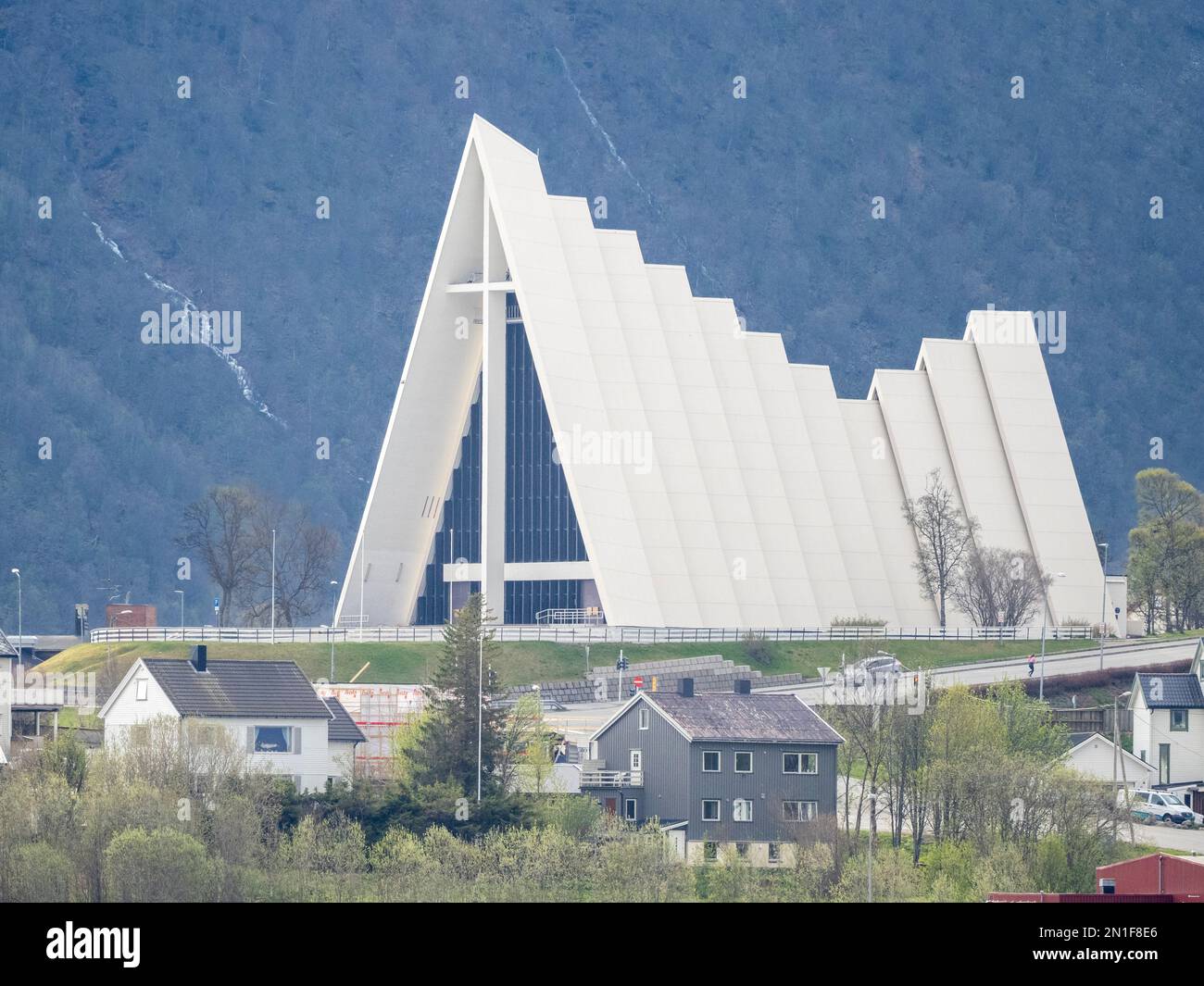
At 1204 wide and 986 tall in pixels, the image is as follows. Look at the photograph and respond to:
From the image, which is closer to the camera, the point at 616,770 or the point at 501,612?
the point at 616,770

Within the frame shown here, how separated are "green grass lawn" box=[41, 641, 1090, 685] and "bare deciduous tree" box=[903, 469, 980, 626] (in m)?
7.15

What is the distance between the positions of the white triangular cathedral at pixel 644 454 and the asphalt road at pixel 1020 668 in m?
9.22

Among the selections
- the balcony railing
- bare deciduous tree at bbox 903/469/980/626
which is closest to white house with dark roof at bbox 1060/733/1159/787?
the balcony railing

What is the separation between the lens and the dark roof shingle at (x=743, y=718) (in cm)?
4975

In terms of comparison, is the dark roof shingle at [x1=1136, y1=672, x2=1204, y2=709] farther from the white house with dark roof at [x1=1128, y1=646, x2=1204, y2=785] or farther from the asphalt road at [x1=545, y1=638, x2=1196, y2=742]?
the asphalt road at [x1=545, y1=638, x2=1196, y2=742]

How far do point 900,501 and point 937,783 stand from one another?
36.5 meters

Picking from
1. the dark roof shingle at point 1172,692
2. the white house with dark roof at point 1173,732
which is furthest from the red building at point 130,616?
the white house with dark roof at point 1173,732

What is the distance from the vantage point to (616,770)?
Result: 5044cm

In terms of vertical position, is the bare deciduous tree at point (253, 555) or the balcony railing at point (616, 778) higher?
the bare deciduous tree at point (253, 555)

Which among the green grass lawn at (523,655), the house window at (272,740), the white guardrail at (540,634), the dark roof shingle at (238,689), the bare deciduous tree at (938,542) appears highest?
the bare deciduous tree at (938,542)

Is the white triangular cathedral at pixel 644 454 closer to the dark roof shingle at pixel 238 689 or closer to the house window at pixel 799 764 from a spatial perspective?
the house window at pixel 799 764
